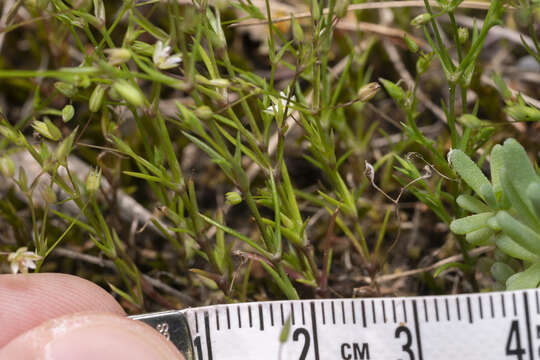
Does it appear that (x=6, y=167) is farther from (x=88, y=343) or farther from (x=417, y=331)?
(x=417, y=331)

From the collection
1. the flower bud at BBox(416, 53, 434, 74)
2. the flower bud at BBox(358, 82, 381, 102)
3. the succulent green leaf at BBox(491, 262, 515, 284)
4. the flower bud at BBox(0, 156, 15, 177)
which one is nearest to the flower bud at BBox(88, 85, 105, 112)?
the flower bud at BBox(0, 156, 15, 177)

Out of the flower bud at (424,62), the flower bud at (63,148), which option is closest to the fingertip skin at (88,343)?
the flower bud at (63,148)

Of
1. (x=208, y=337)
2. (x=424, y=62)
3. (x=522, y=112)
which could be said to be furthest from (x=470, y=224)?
(x=208, y=337)

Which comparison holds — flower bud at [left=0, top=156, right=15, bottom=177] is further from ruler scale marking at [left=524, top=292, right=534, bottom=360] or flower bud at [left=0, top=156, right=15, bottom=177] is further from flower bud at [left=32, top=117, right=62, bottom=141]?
ruler scale marking at [left=524, top=292, right=534, bottom=360]

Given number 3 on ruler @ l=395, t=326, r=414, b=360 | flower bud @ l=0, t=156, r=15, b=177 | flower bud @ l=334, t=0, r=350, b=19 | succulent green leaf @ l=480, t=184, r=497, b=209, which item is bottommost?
number 3 on ruler @ l=395, t=326, r=414, b=360

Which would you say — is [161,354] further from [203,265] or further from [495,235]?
[495,235]

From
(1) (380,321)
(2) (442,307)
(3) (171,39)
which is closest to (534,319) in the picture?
(2) (442,307)
